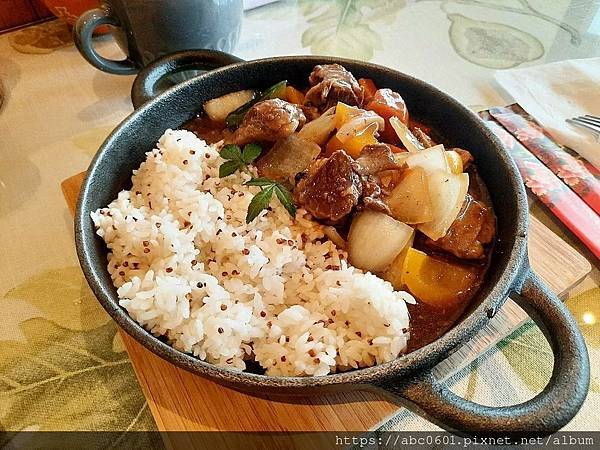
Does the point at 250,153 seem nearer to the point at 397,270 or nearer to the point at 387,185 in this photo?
the point at 387,185

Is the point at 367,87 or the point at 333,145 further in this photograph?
the point at 367,87

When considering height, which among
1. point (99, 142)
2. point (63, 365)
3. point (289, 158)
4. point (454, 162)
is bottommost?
point (63, 365)

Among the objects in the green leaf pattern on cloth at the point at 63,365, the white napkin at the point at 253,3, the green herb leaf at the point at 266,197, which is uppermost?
the green herb leaf at the point at 266,197

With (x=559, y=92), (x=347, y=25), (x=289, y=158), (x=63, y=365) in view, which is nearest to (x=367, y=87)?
(x=289, y=158)

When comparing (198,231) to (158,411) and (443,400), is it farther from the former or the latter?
(443,400)

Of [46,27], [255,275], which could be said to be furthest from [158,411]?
[46,27]

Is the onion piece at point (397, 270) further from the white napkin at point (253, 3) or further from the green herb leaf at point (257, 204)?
the white napkin at point (253, 3)

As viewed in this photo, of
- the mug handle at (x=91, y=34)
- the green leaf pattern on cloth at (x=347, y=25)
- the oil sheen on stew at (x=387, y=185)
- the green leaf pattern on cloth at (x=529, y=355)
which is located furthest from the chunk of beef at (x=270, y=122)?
the green leaf pattern on cloth at (x=347, y=25)
